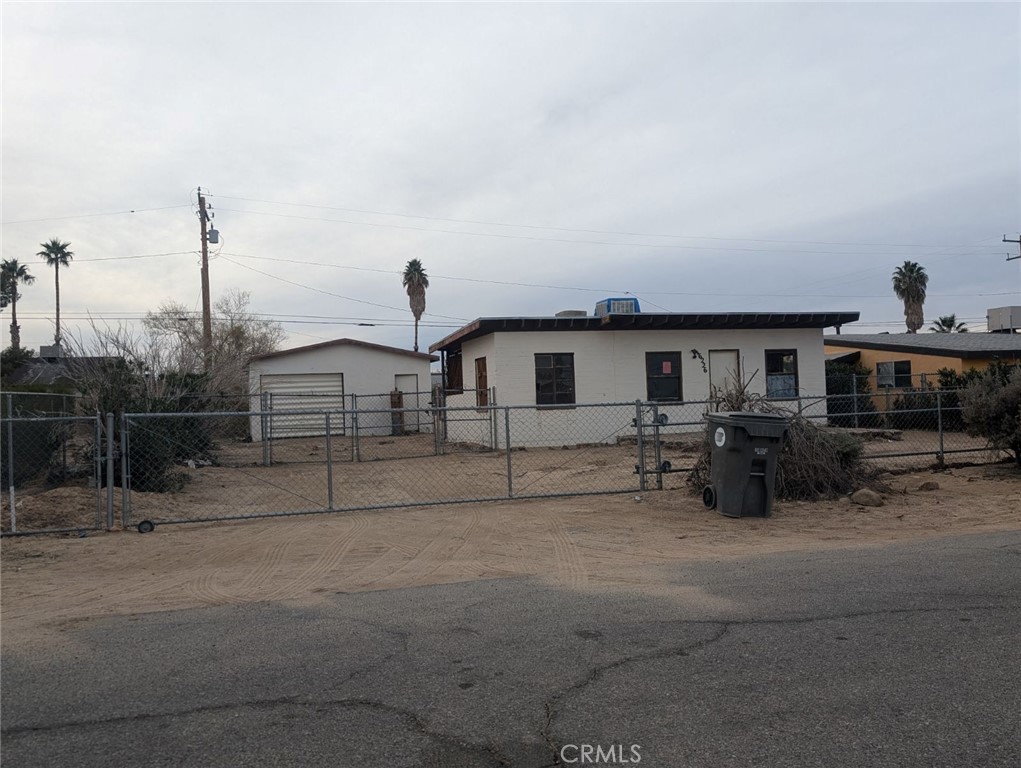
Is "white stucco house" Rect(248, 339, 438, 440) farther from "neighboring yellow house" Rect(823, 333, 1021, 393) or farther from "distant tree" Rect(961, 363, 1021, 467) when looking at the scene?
"distant tree" Rect(961, 363, 1021, 467)

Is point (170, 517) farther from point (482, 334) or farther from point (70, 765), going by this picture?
point (482, 334)

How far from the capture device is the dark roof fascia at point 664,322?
2248 cm

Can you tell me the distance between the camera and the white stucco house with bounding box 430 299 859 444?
74.4ft

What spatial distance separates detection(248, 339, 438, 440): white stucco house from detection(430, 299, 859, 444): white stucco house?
23.6 feet

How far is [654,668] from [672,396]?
1922cm

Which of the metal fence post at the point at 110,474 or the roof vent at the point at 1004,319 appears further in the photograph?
the roof vent at the point at 1004,319

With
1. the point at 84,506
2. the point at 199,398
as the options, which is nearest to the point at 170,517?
the point at 84,506

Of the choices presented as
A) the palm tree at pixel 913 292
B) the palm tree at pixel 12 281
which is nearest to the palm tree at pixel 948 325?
the palm tree at pixel 913 292

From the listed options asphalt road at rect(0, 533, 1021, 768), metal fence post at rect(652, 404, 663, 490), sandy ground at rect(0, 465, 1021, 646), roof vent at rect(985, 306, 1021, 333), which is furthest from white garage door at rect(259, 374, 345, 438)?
roof vent at rect(985, 306, 1021, 333)

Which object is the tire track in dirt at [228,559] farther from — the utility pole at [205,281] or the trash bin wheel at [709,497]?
the utility pole at [205,281]

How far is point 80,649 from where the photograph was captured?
19.1 feet

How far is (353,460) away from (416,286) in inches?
1436

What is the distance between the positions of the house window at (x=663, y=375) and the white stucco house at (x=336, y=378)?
898 centimetres

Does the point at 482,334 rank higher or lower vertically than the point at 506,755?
higher
